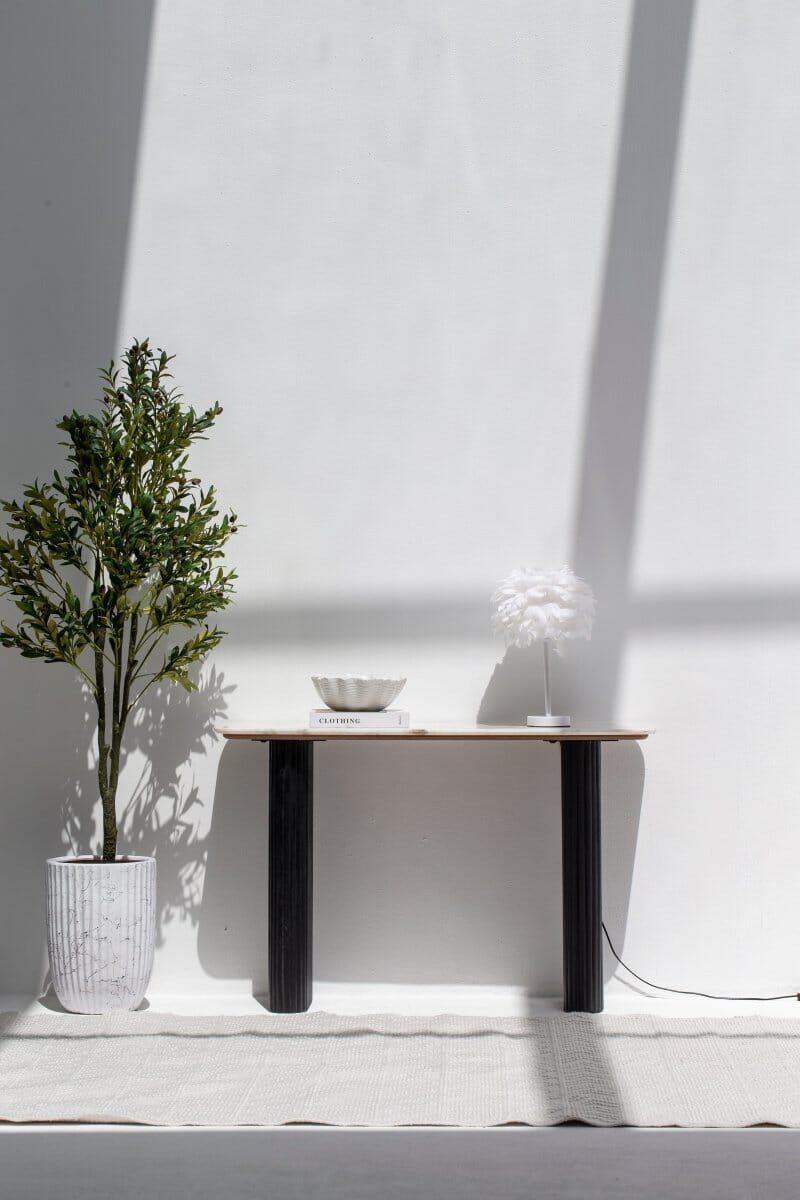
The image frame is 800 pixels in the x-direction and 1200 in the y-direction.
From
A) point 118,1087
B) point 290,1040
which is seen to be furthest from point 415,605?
point 118,1087

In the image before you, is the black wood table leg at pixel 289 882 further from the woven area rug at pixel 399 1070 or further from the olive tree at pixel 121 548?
the olive tree at pixel 121 548

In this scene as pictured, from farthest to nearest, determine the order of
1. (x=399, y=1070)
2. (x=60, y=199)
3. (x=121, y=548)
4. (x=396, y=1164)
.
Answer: (x=60, y=199) → (x=121, y=548) → (x=399, y=1070) → (x=396, y=1164)

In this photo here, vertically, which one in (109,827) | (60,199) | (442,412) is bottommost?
(109,827)

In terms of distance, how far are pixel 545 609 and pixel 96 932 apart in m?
1.40

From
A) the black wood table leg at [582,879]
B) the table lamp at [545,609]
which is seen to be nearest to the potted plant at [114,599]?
the table lamp at [545,609]

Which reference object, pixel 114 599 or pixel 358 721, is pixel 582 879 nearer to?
pixel 358 721

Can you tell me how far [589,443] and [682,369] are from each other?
1.10ft

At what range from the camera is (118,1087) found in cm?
230

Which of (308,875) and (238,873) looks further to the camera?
(238,873)

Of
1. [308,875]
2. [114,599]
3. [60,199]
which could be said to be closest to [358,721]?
[308,875]

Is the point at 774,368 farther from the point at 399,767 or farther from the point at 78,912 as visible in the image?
the point at 78,912

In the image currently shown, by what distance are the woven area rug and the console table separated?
0.09 meters

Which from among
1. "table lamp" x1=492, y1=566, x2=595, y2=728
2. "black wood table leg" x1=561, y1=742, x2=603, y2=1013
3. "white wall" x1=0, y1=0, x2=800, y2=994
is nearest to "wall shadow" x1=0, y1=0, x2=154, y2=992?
"white wall" x1=0, y1=0, x2=800, y2=994

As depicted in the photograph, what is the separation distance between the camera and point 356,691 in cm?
289
